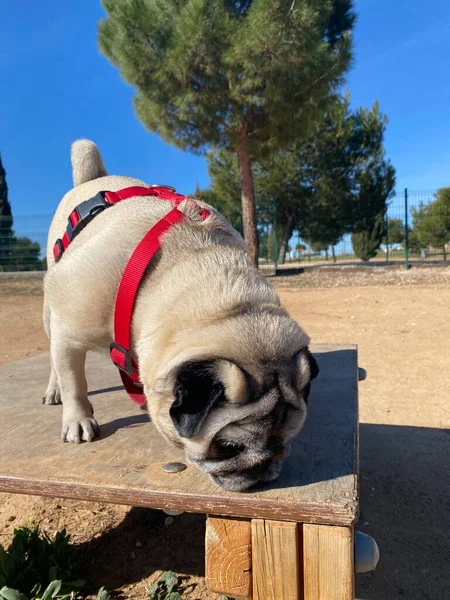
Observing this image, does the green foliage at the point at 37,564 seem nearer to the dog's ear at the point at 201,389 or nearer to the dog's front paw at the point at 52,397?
the dog's front paw at the point at 52,397

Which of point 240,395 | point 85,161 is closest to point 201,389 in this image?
point 240,395

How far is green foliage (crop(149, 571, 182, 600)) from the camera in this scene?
2.57 metres

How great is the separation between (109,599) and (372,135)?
36.7 metres

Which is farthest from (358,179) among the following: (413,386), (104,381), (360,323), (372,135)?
(104,381)

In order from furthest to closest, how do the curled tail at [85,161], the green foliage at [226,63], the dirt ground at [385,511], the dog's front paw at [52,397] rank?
the green foliage at [226,63], the curled tail at [85,161], the dog's front paw at [52,397], the dirt ground at [385,511]

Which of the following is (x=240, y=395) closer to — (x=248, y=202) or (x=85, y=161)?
(x=85, y=161)

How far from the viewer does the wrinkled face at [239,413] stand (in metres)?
1.78

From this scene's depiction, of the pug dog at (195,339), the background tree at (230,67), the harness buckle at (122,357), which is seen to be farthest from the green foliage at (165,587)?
the background tree at (230,67)

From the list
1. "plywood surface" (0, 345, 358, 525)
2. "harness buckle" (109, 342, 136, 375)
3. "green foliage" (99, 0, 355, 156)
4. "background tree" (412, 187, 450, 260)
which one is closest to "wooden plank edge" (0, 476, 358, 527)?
"plywood surface" (0, 345, 358, 525)

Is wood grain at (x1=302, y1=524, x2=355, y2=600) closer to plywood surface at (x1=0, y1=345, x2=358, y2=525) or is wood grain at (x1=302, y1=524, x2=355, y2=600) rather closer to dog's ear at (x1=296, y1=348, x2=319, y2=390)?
plywood surface at (x1=0, y1=345, x2=358, y2=525)

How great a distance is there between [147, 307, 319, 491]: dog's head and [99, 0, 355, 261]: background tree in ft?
50.7

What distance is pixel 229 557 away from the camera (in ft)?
6.21

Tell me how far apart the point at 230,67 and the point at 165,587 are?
16247 millimetres

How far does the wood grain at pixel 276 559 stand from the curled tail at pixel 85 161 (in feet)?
11.1
